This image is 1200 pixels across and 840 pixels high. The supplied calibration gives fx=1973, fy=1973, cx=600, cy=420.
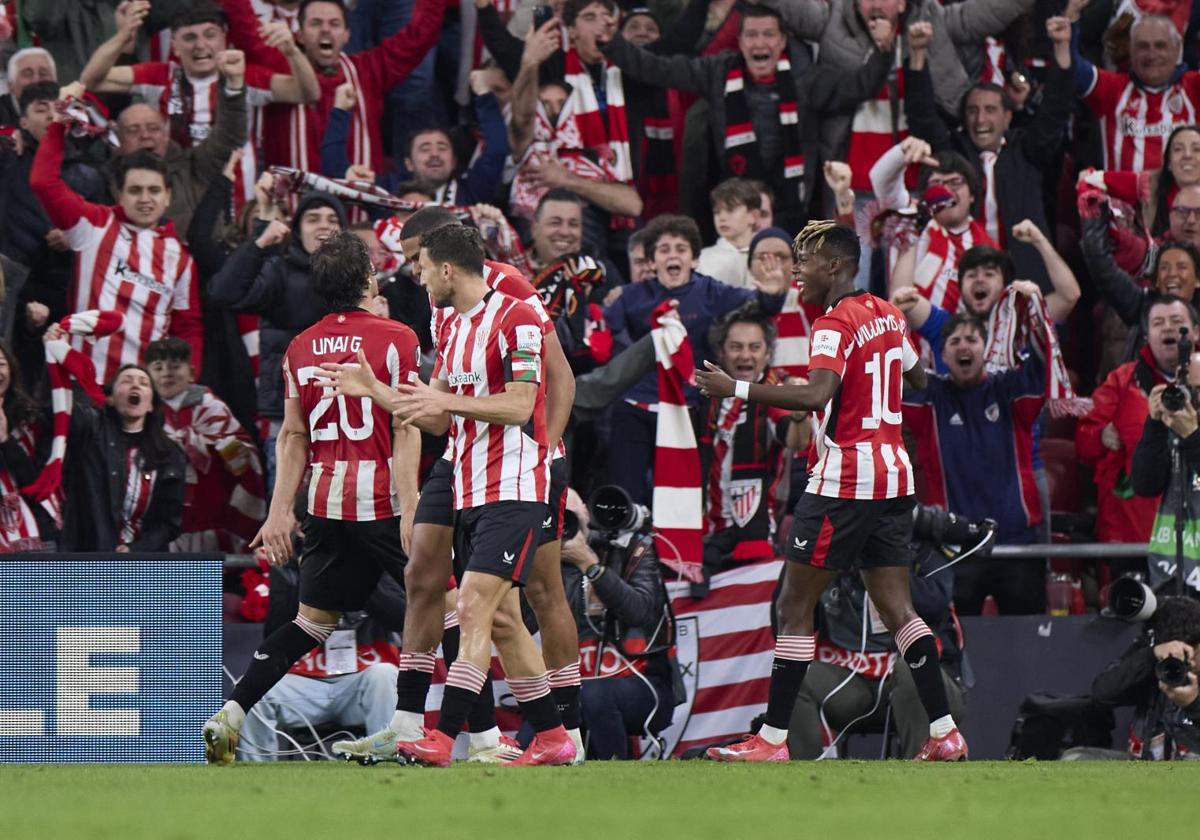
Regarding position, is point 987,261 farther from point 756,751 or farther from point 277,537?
point 277,537

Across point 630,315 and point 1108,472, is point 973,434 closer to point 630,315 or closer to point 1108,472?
point 1108,472

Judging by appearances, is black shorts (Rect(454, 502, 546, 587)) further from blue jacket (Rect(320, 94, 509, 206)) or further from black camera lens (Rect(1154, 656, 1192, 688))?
blue jacket (Rect(320, 94, 509, 206))


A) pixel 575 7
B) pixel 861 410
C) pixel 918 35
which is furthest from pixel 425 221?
pixel 918 35

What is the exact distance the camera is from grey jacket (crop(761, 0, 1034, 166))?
12500 millimetres

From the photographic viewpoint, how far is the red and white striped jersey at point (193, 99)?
11883 millimetres

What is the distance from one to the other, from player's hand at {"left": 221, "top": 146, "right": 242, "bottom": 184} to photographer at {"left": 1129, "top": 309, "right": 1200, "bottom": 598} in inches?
214

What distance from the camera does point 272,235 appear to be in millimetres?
10477

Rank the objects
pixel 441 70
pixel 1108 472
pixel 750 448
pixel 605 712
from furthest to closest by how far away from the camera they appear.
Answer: pixel 441 70, pixel 1108 472, pixel 750 448, pixel 605 712

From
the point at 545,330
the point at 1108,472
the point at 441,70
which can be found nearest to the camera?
the point at 545,330

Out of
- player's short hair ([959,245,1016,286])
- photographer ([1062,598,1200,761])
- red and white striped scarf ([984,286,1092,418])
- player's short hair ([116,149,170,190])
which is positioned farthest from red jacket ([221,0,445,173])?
photographer ([1062,598,1200,761])

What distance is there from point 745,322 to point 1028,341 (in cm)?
164

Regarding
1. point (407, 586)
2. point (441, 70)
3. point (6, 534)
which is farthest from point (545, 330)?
point (441, 70)

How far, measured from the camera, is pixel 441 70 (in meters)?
13.6

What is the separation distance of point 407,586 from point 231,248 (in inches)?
164
